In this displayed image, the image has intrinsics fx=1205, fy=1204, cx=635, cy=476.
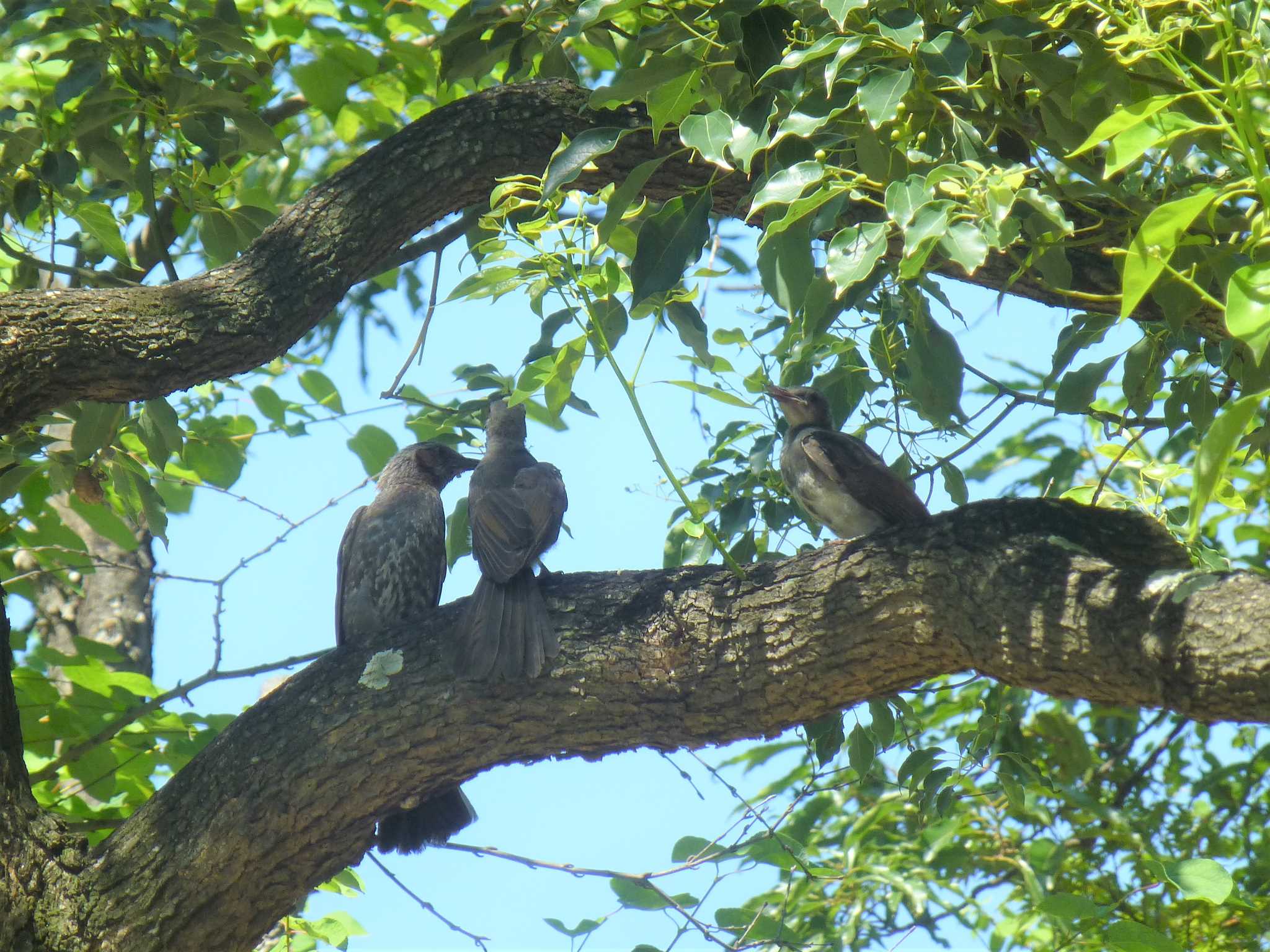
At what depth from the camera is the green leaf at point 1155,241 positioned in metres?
1.62

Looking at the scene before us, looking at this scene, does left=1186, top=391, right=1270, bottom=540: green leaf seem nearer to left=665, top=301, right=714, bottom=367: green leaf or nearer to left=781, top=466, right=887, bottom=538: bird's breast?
left=665, top=301, right=714, bottom=367: green leaf

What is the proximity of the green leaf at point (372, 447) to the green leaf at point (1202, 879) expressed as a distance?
3208 mm

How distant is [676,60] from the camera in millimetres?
2598

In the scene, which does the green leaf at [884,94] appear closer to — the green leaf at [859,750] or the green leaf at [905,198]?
the green leaf at [905,198]

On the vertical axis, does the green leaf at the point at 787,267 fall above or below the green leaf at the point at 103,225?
below

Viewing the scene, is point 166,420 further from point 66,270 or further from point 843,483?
point 843,483

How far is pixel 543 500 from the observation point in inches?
160

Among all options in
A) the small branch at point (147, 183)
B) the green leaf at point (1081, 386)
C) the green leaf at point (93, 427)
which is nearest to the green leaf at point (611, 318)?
the green leaf at point (1081, 386)

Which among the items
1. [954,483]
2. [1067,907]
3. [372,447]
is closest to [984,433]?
[954,483]

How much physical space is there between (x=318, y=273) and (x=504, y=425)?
1.57m

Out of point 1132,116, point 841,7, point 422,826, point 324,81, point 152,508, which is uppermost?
point 324,81

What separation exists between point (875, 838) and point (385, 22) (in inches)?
161

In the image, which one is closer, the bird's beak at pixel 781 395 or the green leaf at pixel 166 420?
the green leaf at pixel 166 420

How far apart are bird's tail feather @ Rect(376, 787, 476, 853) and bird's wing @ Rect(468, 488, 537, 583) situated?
66 centimetres
